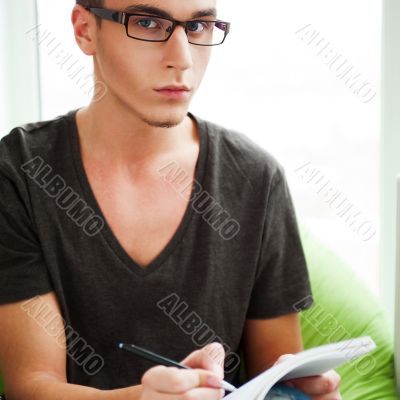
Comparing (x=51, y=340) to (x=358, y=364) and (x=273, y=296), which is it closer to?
(x=273, y=296)

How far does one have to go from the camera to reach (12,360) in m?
1.27

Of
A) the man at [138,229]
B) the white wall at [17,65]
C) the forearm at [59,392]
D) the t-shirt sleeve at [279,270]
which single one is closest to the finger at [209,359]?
the forearm at [59,392]

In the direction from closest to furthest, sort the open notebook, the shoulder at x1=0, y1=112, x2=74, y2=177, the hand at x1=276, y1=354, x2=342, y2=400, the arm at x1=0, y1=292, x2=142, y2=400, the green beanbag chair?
1. the open notebook
2. the hand at x1=276, y1=354, x2=342, y2=400
3. the arm at x1=0, y1=292, x2=142, y2=400
4. the shoulder at x1=0, y1=112, x2=74, y2=177
5. the green beanbag chair

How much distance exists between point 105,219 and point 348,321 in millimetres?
626

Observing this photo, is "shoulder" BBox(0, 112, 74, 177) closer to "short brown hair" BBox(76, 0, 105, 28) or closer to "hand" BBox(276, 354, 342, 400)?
"short brown hair" BBox(76, 0, 105, 28)

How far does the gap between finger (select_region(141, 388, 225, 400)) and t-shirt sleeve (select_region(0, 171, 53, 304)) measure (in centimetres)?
41

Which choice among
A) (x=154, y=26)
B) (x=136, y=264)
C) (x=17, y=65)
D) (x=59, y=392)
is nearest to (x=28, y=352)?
(x=59, y=392)

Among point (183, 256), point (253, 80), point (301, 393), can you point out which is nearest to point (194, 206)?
point (183, 256)

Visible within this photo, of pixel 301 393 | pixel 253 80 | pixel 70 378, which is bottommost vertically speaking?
pixel 70 378

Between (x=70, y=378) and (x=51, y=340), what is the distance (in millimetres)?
117

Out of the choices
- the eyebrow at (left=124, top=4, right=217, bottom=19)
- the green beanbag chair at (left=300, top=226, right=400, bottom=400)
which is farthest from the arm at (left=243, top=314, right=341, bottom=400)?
the eyebrow at (left=124, top=4, right=217, bottom=19)

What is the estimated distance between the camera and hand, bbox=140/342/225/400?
919 mm

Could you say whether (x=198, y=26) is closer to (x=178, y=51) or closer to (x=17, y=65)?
(x=178, y=51)

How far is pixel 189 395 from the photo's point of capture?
3.03 ft
